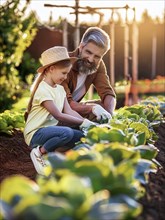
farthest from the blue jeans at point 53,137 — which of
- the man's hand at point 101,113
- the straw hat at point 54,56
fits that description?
the man's hand at point 101,113

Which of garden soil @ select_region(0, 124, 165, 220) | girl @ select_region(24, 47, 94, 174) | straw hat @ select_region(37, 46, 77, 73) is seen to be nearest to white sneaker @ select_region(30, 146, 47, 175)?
girl @ select_region(24, 47, 94, 174)

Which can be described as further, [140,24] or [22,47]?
[140,24]

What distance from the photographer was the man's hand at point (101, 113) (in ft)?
19.0

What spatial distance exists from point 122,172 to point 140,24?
892 inches

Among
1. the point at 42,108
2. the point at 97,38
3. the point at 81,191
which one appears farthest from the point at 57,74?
the point at 81,191

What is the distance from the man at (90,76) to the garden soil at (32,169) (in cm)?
66

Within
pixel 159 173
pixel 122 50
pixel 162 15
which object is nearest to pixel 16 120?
pixel 159 173

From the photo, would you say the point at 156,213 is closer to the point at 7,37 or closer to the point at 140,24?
the point at 7,37

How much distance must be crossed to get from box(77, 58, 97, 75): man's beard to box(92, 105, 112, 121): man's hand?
0.37 metres

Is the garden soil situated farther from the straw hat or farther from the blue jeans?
the straw hat

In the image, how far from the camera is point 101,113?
19.1 ft

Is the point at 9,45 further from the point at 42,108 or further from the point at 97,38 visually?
the point at 42,108

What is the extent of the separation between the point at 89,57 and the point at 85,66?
129 millimetres

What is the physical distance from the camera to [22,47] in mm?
13078
